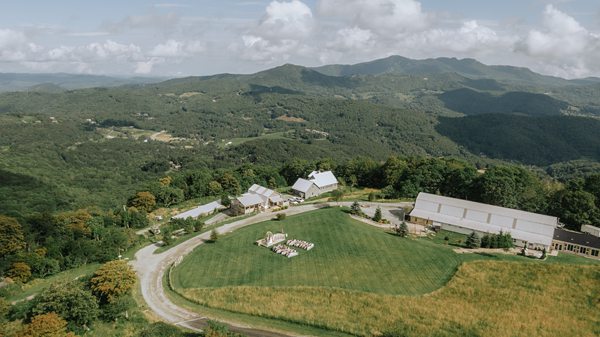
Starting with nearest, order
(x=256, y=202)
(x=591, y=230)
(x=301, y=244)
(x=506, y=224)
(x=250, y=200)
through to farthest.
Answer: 1. (x=301, y=244)
2. (x=591, y=230)
3. (x=506, y=224)
4. (x=256, y=202)
5. (x=250, y=200)

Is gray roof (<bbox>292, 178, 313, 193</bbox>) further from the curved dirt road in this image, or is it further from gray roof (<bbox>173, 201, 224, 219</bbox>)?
gray roof (<bbox>173, 201, 224, 219</bbox>)

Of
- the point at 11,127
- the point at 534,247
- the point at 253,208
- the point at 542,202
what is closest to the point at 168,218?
the point at 253,208

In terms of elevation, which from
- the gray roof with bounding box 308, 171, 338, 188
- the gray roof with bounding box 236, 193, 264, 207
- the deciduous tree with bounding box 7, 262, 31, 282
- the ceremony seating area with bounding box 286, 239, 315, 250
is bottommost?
the deciduous tree with bounding box 7, 262, 31, 282

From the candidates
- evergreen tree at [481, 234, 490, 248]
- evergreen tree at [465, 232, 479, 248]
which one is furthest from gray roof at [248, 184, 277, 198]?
evergreen tree at [481, 234, 490, 248]

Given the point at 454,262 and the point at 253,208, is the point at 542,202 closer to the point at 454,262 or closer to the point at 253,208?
the point at 454,262

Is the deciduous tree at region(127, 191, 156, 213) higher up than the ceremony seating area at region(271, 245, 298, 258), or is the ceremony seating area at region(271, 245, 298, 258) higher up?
the ceremony seating area at region(271, 245, 298, 258)

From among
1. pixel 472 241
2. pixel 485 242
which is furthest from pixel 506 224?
pixel 472 241

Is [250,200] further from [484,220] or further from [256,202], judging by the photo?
[484,220]
